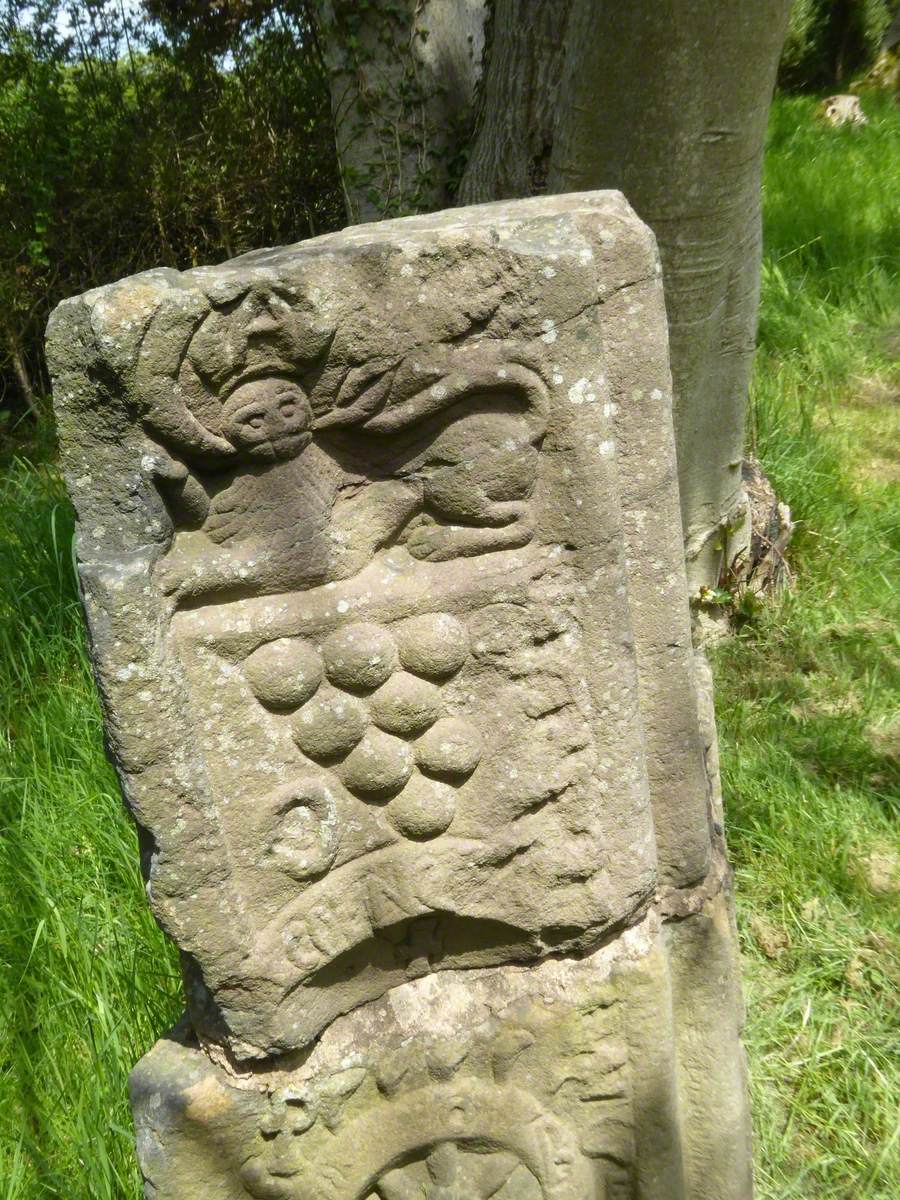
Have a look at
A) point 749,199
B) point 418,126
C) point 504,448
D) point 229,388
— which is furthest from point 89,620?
point 418,126

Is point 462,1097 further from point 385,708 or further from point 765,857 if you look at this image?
point 765,857

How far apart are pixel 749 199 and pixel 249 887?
5.77 feet

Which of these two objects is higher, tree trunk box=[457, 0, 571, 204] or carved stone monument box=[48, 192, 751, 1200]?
tree trunk box=[457, 0, 571, 204]

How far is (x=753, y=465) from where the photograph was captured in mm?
3150

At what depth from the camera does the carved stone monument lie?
1078mm

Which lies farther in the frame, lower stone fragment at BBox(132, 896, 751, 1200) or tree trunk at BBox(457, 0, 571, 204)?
tree trunk at BBox(457, 0, 571, 204)

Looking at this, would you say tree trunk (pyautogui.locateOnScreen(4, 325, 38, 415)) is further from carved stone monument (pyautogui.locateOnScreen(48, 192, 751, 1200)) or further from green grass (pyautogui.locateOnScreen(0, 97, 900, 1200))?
carved stone monument (pyautogui.locateOnScreen(48, 192, 751, 1200))

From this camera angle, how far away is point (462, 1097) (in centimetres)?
135

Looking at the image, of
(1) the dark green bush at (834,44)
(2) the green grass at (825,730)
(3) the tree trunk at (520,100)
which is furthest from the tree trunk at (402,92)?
(1) the dark green bush at (834,44)

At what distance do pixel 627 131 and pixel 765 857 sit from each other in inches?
55.9

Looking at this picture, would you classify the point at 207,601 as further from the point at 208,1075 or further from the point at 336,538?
the point at 208,1075

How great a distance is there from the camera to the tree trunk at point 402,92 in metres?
2.96

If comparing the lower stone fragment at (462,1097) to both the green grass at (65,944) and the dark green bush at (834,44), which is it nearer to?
the green grass at (65,944)

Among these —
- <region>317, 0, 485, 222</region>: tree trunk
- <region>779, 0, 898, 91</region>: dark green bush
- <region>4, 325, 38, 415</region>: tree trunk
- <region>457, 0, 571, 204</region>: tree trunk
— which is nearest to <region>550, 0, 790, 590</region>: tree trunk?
<region>457, 0, 571, 204</region>: tree trunk
